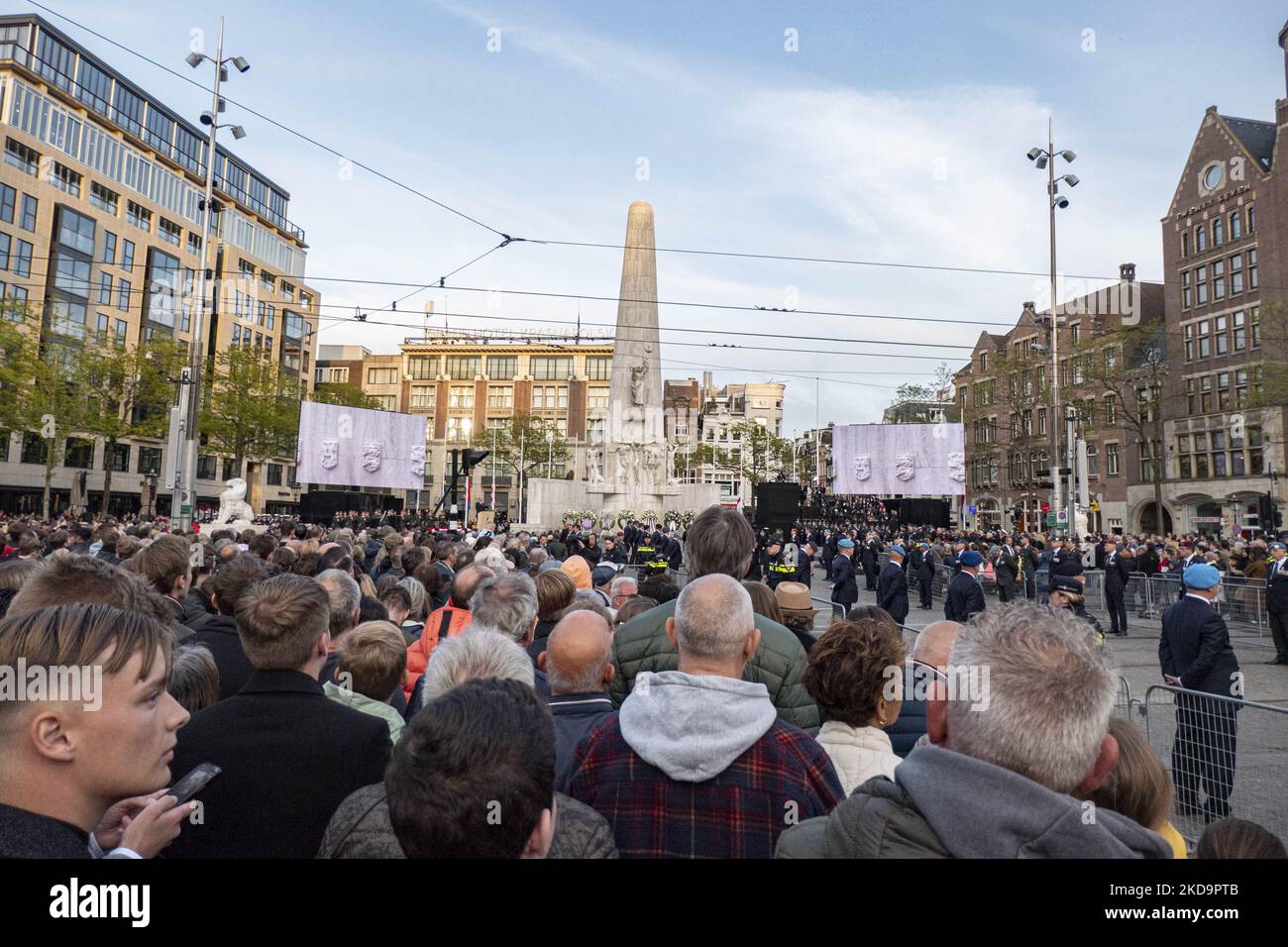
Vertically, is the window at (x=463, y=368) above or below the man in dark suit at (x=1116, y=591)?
above

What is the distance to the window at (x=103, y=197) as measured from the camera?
53.2m

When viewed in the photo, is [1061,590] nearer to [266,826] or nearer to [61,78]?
[266,826]

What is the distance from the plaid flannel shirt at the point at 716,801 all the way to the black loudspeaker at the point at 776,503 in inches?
901

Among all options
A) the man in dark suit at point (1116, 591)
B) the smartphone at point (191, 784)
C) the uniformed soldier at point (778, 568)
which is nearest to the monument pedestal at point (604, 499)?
the uniformed soldier at point (778, 568)

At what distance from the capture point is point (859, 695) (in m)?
3.22

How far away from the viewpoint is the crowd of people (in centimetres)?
174

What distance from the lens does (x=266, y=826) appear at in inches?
105

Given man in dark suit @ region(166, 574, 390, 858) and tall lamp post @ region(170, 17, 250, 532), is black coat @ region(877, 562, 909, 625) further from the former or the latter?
tall lamp post @ region(170, 17, 250, 532)

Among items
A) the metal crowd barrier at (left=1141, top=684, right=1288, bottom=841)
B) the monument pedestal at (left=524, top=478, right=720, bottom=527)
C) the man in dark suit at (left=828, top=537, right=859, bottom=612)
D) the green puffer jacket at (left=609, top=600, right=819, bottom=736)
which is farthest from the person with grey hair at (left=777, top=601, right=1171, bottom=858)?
the monument pedestal at (left=524, top=478, right=720, bottom=527)

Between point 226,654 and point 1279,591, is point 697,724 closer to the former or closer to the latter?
point 226,654

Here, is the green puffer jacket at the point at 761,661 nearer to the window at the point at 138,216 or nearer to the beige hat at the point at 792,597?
the beige hat at the point at 792,597

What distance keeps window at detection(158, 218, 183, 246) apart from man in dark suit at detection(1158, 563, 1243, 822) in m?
69.5

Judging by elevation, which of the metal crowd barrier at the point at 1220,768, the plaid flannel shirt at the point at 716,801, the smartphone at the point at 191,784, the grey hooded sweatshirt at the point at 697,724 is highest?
the grey hooded sweatshirt at the point at 697,724
